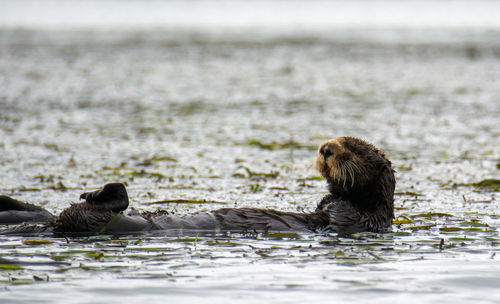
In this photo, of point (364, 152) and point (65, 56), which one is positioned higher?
point (65, 56)

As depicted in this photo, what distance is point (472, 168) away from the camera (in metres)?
9.02

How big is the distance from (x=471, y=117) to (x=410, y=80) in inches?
256

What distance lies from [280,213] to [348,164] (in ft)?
2.04

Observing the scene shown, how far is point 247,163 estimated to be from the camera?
30.7 feet

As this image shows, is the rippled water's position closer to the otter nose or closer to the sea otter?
the sea otter

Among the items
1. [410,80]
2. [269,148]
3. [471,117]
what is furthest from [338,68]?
[269,148]

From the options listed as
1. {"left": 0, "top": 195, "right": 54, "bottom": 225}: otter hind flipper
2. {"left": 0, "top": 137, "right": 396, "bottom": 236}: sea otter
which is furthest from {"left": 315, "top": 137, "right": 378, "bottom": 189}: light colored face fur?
{"left": 0, "top": 195, "right": 54, "bottom": 225}: otter hind flipper

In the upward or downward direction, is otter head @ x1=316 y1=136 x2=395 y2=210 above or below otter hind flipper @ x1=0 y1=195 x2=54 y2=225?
above

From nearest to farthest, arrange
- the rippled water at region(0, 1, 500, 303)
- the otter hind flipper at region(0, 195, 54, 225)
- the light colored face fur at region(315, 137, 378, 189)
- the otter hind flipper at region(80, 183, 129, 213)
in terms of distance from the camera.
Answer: the rippled water at region(0, 1, 500, 303), the otter hind flipper at region(80, 183, 129, 213), the light colored face fur at region(315, 137, 378, 189), the otter hind flipper at region(0, 195, 54, 225)

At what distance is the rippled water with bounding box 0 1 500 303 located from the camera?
4230 millimetres

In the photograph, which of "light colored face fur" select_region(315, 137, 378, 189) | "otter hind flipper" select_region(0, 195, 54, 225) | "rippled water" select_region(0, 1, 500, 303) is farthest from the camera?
"otter hind flipper" select_region(0, 195, 54, 225)

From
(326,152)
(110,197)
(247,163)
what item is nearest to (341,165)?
(326,152)

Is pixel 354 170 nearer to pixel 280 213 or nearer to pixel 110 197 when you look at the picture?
pixel 280 213

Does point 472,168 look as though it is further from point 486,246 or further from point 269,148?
point 486,246
